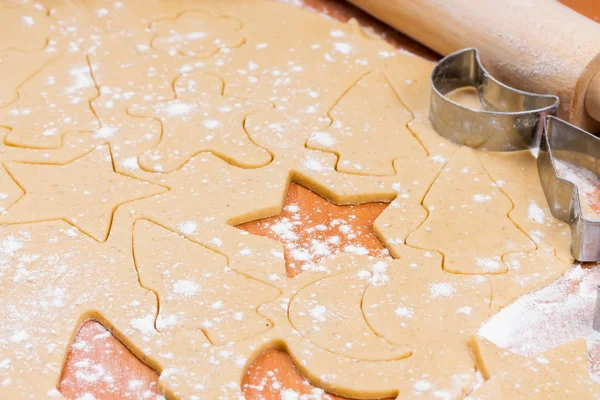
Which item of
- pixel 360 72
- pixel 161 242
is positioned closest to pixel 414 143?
pixel 360 72

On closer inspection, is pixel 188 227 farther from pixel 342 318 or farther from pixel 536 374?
pixel 536 374

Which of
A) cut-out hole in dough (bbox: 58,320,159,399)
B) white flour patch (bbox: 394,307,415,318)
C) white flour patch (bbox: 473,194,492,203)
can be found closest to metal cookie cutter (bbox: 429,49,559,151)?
white flour patch (bbox: 473,194,492,203)

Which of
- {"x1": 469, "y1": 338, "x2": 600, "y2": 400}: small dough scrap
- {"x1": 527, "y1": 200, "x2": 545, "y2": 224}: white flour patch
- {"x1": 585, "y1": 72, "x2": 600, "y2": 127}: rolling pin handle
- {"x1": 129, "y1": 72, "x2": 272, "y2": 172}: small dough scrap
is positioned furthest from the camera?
{"x1": 585, "y1": 72, "x2": 600, "y2": 127}: rolling pin handle

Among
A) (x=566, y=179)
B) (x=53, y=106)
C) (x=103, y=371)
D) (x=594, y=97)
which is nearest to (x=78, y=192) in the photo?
(x=53, y=106)

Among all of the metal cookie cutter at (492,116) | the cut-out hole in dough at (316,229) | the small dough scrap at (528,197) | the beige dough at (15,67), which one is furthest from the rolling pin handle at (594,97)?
→ the beige dough at (15,67)

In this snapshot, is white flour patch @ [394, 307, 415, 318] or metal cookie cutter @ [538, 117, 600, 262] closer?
white flour patch @ [394, 307, 415, 318]

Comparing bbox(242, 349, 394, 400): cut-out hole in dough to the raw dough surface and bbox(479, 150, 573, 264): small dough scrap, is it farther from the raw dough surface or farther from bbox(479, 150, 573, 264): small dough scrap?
bbox(479, 150, 573, 264): small dough scrap

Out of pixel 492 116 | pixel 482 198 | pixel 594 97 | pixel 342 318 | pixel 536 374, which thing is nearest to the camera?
pixel 536 374
